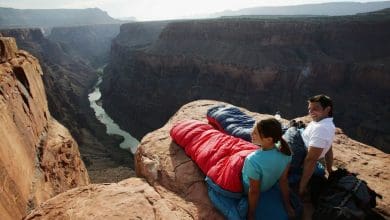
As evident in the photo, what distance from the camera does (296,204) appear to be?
15.9 ft

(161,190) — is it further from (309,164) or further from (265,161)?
(309,164)

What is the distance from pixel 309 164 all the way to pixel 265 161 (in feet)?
3.24

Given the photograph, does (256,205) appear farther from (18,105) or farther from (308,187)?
(18,105)

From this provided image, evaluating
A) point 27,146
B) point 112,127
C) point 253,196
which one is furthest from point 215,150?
point 112,127

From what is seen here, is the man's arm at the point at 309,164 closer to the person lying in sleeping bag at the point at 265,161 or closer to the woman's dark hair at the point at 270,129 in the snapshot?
the person lying in sleeping bag at the point at 265,161

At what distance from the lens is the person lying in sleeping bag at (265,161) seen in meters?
4.15

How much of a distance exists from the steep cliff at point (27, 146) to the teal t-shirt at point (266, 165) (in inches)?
136

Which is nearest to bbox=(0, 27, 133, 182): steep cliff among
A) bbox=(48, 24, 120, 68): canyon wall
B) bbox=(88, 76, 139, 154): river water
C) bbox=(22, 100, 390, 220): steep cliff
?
bbox=(88, 76, 139, 154): river water

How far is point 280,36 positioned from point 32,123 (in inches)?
1749

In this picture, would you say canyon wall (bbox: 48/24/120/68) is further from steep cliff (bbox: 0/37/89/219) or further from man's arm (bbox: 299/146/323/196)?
man's arm (bbox: 299/146/323/196)

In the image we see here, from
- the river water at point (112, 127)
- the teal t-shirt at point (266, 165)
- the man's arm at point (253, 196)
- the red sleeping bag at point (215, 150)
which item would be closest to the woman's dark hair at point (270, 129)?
the teal t-shirt at point (266, 165)

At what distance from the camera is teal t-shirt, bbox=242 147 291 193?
14.1ft

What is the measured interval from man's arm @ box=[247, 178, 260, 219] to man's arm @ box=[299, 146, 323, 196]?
1035 millimetres

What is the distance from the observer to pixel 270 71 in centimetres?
4284
